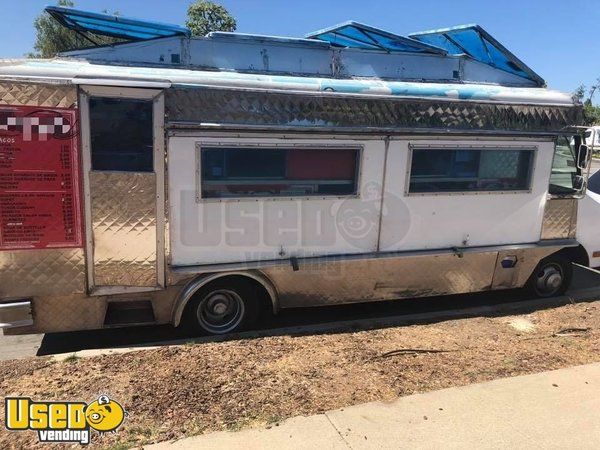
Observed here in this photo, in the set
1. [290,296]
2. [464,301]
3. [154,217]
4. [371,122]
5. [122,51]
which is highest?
[122,51]

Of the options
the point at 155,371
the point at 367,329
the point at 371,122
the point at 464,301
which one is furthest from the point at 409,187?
the point at 155,371

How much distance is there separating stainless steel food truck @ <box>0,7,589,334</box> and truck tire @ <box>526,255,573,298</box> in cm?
→ 3

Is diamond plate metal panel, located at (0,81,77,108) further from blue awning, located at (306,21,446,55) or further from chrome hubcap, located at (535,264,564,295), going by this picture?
chrome hubcap, located at (535,264,564,295)

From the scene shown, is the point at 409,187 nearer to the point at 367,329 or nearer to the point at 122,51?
the point at 367,329

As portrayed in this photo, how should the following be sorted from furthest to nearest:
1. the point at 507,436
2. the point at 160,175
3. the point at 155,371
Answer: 1. the point at 160,175
2. the point at 155,371
3. the point at 507,436

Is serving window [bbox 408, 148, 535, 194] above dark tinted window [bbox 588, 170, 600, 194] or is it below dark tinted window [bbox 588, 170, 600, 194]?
above

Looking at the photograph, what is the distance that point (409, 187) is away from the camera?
17.1ft

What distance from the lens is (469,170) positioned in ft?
17.8

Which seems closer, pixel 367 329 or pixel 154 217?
pixel 154 217

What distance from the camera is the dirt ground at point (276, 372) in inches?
133

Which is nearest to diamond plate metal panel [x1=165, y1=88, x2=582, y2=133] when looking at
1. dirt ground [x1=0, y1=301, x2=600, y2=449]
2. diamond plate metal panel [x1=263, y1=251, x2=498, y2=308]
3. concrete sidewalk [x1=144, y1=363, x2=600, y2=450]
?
diamond plate metal panel [x1=263, y1=251, x2=498, y2=308]

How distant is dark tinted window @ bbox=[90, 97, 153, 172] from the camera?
4.10 m

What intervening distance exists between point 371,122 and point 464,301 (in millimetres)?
2742

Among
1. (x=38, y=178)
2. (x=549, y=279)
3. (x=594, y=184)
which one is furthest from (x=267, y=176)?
(x=594, y=184)
